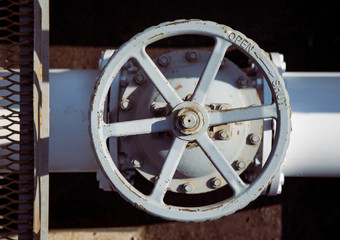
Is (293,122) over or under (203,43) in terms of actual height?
under

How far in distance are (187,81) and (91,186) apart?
2.31 ft

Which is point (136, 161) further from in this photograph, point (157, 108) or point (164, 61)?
point (164, 61)

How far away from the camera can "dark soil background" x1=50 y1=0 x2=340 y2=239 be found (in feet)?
4.65

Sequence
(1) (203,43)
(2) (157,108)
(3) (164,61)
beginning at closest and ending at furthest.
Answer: (2) (157,108) < (3) (164,61) < (1) (203,43)

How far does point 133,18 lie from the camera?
1418 mm

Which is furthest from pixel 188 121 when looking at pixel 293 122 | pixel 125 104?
pixel 293 122

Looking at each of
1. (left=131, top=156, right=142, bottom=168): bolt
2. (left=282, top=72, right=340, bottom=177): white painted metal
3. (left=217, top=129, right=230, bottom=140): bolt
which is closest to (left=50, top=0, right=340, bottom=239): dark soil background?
(left=282, top=72, right=340, bottom=177): white painted metal

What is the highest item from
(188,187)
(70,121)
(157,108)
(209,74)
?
(209,74)

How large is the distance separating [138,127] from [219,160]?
0.20 metres

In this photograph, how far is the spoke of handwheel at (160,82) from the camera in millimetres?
807

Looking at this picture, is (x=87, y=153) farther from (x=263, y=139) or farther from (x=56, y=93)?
(x=263, y=139)

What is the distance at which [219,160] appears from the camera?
0.81 m

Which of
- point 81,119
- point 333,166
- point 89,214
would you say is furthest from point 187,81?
point 89,214

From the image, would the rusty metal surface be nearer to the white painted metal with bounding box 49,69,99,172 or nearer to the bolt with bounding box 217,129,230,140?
the white painted metal with bounding box 49,69,99,172
